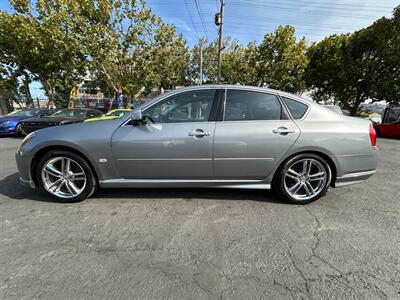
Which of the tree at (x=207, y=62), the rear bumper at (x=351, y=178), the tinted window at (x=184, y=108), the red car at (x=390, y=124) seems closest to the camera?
the tinted window at (x=184, y=108)

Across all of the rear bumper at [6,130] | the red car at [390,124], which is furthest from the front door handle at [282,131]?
the red car at [390,124]

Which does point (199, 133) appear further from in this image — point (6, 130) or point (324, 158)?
point (6, 130)

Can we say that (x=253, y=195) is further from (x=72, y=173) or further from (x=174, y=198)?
(x=72, y=173)

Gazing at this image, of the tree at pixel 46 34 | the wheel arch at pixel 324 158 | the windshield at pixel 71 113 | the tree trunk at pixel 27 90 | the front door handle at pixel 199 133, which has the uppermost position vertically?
the tree at pixel 46 34

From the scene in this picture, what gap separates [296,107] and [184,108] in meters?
1.54

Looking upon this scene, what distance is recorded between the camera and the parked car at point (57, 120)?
8930 millimetres

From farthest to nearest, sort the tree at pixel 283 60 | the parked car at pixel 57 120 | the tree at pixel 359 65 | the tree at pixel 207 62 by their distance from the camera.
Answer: the tree at pixel 207 62, the tree at pixel 283 60, the tree at pixel 359 65, the parked car at pixel 57 120

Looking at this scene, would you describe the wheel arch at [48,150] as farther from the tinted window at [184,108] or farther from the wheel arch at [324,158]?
the wheel arch at [324,158]

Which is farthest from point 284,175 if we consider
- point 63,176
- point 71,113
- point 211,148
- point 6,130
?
point 6,130

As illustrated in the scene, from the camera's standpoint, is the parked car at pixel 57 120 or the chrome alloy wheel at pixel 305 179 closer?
the chrome alloy wheel at pixel 305 179

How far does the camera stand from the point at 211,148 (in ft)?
9.77

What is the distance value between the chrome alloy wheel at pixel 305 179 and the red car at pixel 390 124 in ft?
39.9

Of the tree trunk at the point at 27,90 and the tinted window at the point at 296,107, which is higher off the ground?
the tree trunk at the point at 27,90

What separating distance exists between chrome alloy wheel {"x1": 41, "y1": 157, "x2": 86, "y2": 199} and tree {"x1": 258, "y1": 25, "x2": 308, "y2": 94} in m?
20.5
